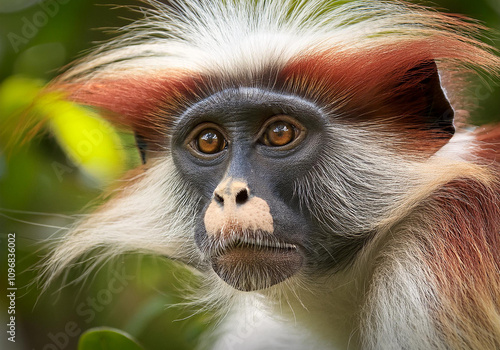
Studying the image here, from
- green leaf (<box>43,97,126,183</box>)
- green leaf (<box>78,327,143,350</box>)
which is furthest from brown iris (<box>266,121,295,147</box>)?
green leaf (<box>43,97,126,183</box>)

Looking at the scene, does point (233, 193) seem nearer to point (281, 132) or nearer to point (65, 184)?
point (281, 132)

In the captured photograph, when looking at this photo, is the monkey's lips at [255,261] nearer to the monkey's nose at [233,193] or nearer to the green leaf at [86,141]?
the monkey's nose at [233,193]

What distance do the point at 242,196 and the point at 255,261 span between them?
329 mm

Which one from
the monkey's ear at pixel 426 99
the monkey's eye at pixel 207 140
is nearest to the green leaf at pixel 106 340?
the monkey's eye at pixel 207 140

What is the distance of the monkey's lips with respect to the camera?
2.59 metres

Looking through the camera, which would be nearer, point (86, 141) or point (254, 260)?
point (254, 260)

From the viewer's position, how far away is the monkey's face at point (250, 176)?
2.51 meters

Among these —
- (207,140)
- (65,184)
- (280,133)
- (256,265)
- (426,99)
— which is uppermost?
(426,99)

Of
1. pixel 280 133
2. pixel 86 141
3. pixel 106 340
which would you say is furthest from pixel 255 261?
pixel 86 141

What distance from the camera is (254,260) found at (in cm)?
262

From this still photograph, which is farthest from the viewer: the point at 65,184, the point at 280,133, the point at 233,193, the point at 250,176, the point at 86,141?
the point at 65,184

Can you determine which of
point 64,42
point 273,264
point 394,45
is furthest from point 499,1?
point 64,42

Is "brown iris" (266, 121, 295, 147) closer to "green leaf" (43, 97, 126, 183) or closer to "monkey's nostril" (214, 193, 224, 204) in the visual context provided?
"monkey's nostril" (214, 193, 224, 204)

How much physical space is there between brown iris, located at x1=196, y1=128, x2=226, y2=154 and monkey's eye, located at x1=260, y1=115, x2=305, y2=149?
0.24 metres
